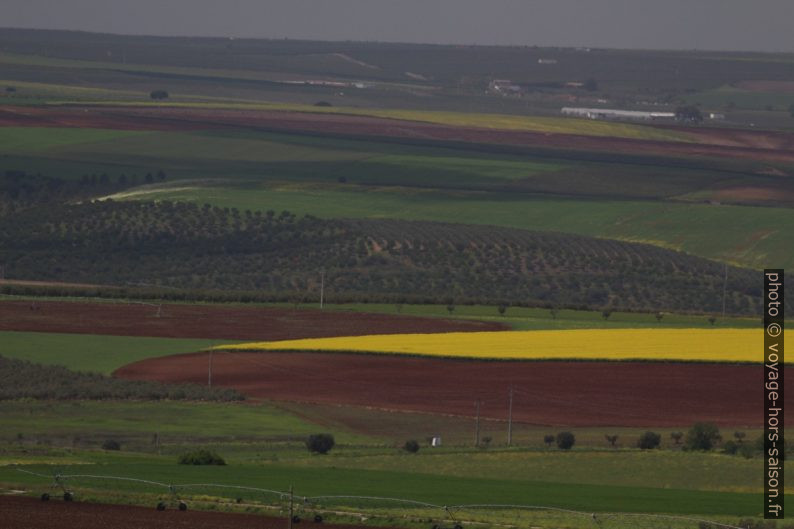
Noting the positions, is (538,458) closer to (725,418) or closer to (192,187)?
(725,418)

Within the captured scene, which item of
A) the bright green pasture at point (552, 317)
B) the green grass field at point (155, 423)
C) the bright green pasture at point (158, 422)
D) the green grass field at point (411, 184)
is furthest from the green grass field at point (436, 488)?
the green grass field at point (411, 184)

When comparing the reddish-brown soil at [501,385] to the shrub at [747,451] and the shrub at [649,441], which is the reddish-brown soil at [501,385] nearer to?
the shrub at [649,441]

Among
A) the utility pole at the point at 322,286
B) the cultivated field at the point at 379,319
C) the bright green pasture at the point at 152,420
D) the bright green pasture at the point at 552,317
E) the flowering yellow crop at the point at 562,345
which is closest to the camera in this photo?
the cultivated field at the point at 379,319

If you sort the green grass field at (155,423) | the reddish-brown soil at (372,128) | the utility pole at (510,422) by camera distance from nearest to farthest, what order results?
the green grass field at (155,423)
the utility pole at (510,422)
the reddish-brown soil at (372,128)

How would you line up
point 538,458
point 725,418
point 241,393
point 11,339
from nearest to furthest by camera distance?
point 538,458 < point 725,418 < point 241,393 < point 11,339

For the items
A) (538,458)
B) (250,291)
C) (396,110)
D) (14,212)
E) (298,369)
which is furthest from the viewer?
(396,110)

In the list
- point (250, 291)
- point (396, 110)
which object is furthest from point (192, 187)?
point (396, 110)

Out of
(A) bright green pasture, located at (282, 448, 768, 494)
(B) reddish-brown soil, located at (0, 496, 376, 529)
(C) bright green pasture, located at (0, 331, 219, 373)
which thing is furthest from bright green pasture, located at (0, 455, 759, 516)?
(C) bright green pasture, located at (0, 331, 219, 373)
